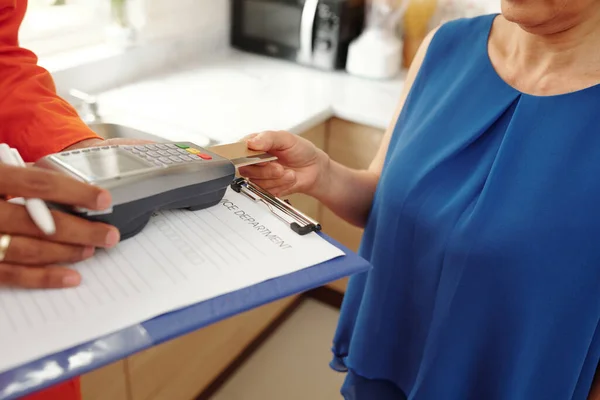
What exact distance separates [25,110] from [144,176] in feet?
0.95

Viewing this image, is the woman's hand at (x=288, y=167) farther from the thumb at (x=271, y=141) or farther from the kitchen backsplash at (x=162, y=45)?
the kitchen backsplash at (x=162, y=45)

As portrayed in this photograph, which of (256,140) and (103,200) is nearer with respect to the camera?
(103,200)

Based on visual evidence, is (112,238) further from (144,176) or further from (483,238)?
(483,238)

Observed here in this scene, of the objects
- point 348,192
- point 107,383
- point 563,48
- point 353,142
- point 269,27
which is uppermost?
point 563,48

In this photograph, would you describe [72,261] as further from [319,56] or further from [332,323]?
[332,323]

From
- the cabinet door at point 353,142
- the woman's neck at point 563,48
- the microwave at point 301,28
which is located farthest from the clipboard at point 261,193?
the microwave at point 301,28

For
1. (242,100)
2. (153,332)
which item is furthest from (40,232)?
(242,100)

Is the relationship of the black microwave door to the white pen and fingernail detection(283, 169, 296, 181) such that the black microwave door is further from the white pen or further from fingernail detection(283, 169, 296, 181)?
the white pen

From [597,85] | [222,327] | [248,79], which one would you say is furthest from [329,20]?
[597,85]

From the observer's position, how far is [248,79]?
Answer: 1591 millimetres

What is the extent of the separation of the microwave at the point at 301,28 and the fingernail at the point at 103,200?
1261 mm

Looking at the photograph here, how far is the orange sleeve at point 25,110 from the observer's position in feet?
2.25

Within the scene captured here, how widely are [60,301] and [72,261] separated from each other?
0.04m

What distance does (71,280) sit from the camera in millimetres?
458
